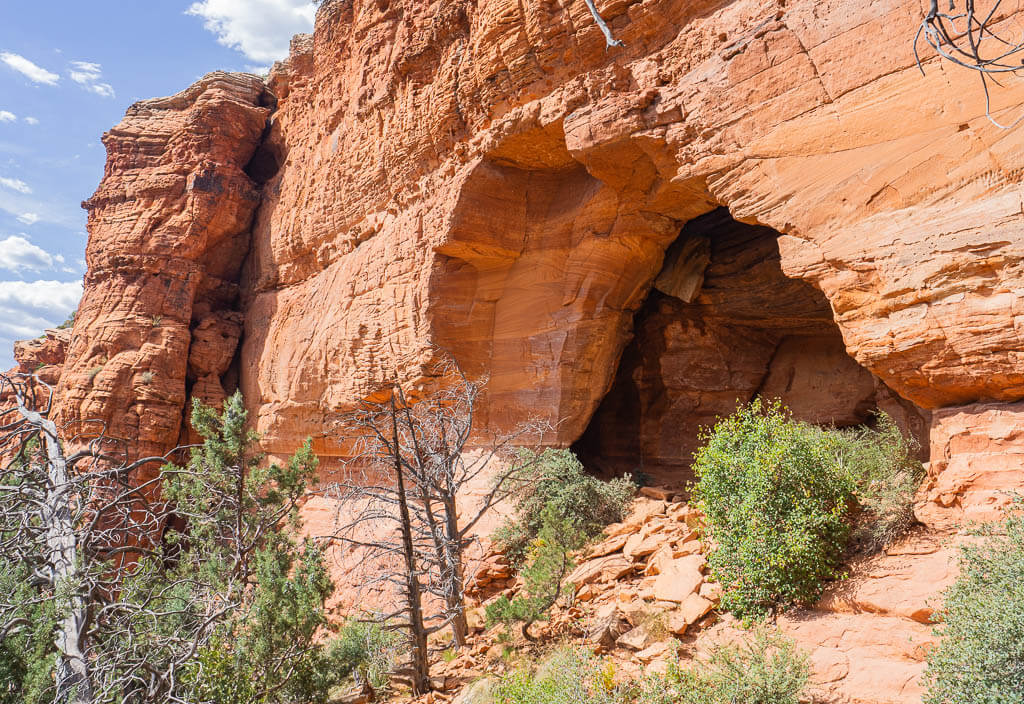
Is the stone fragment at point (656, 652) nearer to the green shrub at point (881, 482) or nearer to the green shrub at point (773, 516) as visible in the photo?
the green shrub at point (773, 516)

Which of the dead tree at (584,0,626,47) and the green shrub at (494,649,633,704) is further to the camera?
the dead tree at (584,0,626,47)

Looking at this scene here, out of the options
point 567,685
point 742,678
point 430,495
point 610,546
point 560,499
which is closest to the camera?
point 742,678

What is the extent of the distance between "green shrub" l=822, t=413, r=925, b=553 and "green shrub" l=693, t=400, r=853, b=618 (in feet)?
0.82

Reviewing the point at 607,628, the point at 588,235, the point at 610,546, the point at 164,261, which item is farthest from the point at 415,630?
the point at 164,261

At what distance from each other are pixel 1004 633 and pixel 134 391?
1897cm

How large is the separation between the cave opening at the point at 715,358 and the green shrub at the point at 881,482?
12.0 ft

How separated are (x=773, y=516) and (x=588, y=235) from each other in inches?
251

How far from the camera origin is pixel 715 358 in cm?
1345

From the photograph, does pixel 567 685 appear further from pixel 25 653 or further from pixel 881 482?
pixel 25 653

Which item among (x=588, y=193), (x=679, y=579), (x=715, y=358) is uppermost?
(x=588, y=193)

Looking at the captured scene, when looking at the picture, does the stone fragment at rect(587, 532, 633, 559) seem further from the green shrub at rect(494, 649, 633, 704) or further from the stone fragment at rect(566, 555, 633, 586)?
the green shrub at rect(494, 649, 633, 704)

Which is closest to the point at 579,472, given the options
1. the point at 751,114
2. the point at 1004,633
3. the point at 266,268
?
the point at 751,114

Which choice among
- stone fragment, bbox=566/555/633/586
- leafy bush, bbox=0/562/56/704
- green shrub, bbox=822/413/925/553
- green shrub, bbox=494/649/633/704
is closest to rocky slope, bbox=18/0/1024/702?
green shrub, bbox=822/413/925/553

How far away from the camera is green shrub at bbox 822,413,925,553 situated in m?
6.51
